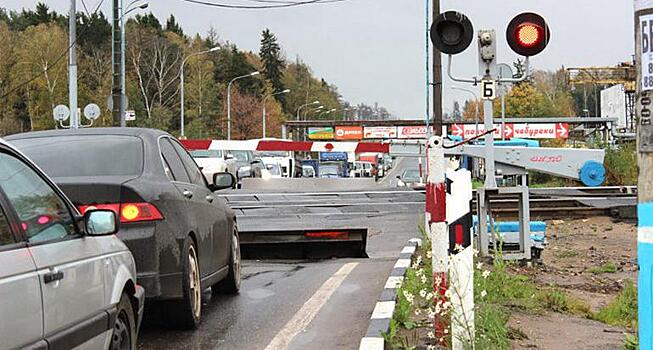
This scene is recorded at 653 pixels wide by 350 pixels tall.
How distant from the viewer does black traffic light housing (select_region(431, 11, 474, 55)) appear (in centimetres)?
947

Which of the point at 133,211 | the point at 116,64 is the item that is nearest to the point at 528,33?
the point at 133,211

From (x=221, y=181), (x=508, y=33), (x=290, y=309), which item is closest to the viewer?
(x=290, y=309)

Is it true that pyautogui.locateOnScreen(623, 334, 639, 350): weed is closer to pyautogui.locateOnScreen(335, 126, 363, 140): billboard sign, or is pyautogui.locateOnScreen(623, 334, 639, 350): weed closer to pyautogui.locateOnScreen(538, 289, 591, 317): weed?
pyautogui.locateOnScreen(538, 289, 591, 317): weed

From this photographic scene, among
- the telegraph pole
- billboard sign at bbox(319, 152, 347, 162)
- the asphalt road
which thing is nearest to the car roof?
the asphalt road

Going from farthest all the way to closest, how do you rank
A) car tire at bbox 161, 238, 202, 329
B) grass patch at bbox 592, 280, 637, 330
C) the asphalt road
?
grass patch at bbox 592, 280, 637, 330, car tire at bbox 161, 238, 202, 329, the asphalt road

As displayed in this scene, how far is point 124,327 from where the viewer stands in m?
5.23

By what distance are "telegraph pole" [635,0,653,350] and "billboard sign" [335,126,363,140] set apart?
83143 millimetres

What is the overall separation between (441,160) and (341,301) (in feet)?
9.49

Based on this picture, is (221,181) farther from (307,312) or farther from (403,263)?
(403,263)

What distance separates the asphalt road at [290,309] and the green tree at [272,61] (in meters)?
120

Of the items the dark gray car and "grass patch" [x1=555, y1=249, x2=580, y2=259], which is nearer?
the dark gray car

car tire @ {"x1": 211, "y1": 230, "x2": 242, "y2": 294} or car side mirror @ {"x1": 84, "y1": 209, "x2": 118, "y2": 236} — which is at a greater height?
car side mirror @ {"x1": 84, "y1": 209, "x2": 118, "y2": 236}

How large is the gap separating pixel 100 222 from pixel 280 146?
1989 centimetres

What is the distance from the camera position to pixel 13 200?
4.03 meters
